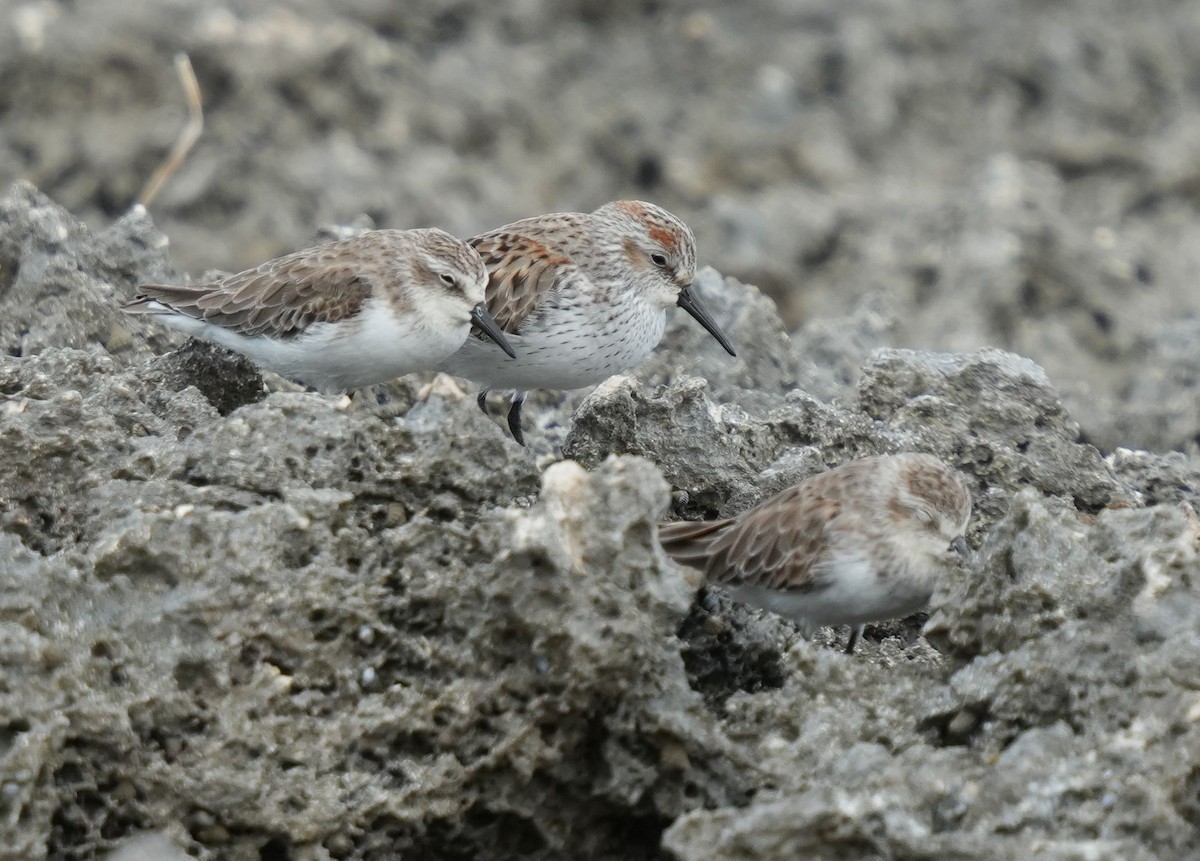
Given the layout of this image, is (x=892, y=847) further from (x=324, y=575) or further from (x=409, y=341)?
(x=409, y=341)

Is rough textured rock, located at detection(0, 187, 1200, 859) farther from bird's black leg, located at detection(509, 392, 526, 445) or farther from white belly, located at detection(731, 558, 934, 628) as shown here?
bird's black leg, located at detection(509, 392, 526, 445)

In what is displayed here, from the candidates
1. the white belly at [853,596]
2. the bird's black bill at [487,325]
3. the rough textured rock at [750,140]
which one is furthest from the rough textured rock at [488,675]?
the rough textured rock at [750,140]

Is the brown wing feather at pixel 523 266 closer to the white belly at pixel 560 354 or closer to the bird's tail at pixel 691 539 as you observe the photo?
the white belly at pixel 560 354

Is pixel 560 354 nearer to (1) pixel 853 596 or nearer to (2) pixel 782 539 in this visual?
(2) pixel 782 539

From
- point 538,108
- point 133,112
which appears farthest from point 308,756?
point 538,108

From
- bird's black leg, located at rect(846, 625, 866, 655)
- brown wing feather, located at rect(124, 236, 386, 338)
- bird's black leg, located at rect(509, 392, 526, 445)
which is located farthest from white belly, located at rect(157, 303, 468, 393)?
bird's black leg, located at rect(846, 625, 866, 655)
